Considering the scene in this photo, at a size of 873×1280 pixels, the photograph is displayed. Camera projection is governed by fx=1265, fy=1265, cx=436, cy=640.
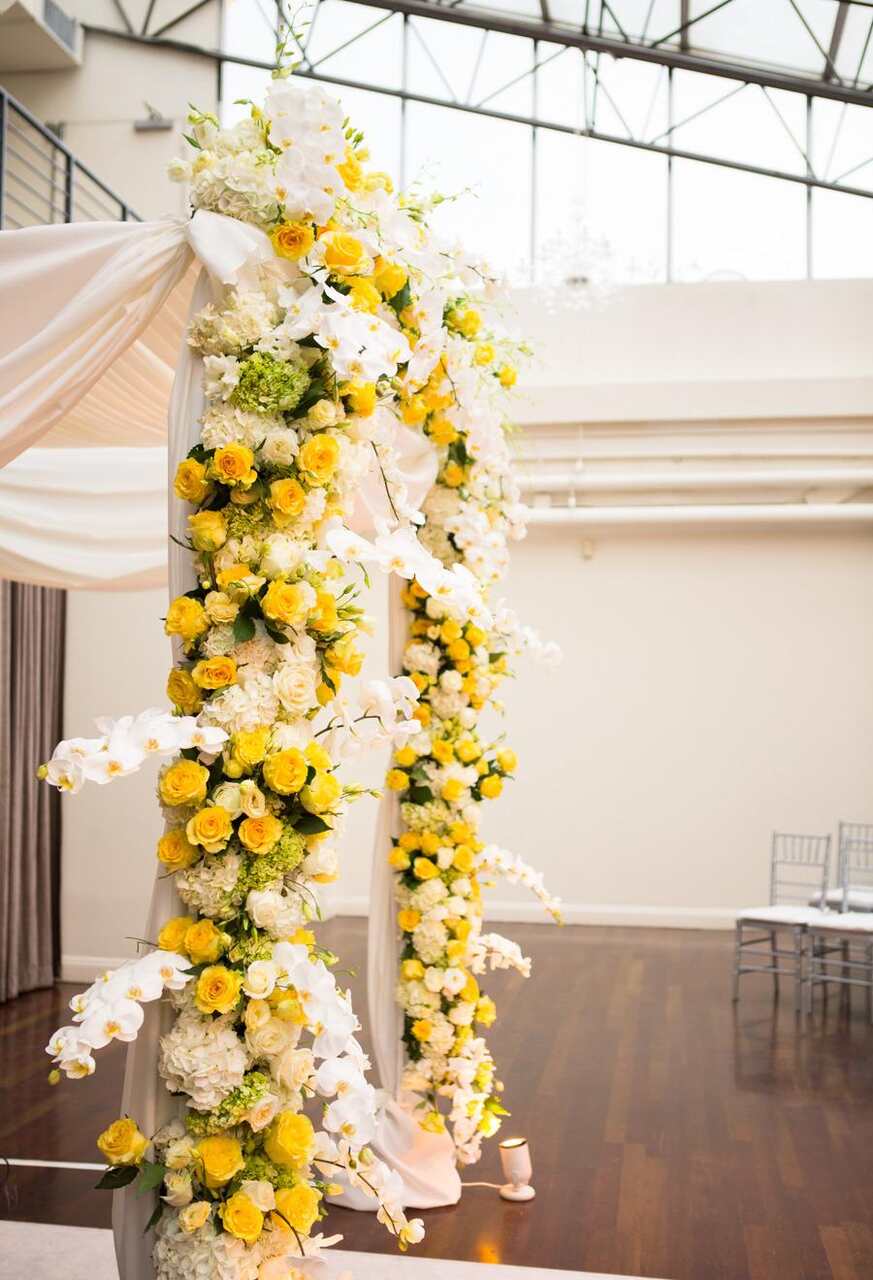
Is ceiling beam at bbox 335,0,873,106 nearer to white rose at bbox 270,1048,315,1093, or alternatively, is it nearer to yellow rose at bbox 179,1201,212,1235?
white rose at bbox 270,1048,315,1093

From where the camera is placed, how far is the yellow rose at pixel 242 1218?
90.7 inches

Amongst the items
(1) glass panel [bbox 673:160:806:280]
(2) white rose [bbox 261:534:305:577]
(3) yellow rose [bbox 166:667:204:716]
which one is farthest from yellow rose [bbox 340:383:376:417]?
(1) glass panel [bbox 673:160:806:280]

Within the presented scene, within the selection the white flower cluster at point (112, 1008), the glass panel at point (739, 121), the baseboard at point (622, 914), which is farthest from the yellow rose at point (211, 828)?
the glass panel at point (739, 121)

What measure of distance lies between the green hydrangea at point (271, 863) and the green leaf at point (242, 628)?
1.25 ft

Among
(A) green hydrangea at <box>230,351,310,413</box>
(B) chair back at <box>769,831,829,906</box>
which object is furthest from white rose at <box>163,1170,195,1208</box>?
(B) chair back at <box>769,831,829,906</box>

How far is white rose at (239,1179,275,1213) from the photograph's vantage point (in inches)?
93.0

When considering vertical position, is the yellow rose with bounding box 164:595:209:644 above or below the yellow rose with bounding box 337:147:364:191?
below

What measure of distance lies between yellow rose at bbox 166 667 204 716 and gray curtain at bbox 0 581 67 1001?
4.84 m

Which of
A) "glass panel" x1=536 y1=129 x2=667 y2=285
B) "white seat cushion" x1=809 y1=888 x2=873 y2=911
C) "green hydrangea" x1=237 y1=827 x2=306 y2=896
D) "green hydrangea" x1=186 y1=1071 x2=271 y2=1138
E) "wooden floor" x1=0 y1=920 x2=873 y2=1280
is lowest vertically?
"wooden floor" x1=0 y1=920 x2=873 y2=1280

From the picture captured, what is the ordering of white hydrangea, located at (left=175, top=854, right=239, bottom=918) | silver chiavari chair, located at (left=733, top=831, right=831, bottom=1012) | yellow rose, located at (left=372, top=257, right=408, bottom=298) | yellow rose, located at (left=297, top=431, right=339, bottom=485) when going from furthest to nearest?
silver chiavari chair, located at (left=733, top=831, right=831, bottom=1012), yellow rose, located at (left=372, top=257, right=408, bottom=298), yellow rose, located at (left=297, top=431, right=339, bottom=485), white hydrangea, located at (left=175, top=854, right=239, bottom=918)

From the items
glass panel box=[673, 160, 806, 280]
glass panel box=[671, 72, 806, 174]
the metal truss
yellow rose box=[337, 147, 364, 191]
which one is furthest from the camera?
glass panel box=[673, 160, 806, 280]

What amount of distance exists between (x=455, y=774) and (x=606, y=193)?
7.09 meters

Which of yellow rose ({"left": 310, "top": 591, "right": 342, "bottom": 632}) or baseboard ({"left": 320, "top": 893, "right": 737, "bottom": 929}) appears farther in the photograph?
baseboard ({"left": 320, "top": 893, "right": 737, "bottom": 929})

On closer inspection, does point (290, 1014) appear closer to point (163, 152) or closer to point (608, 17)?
point (163, 152)
